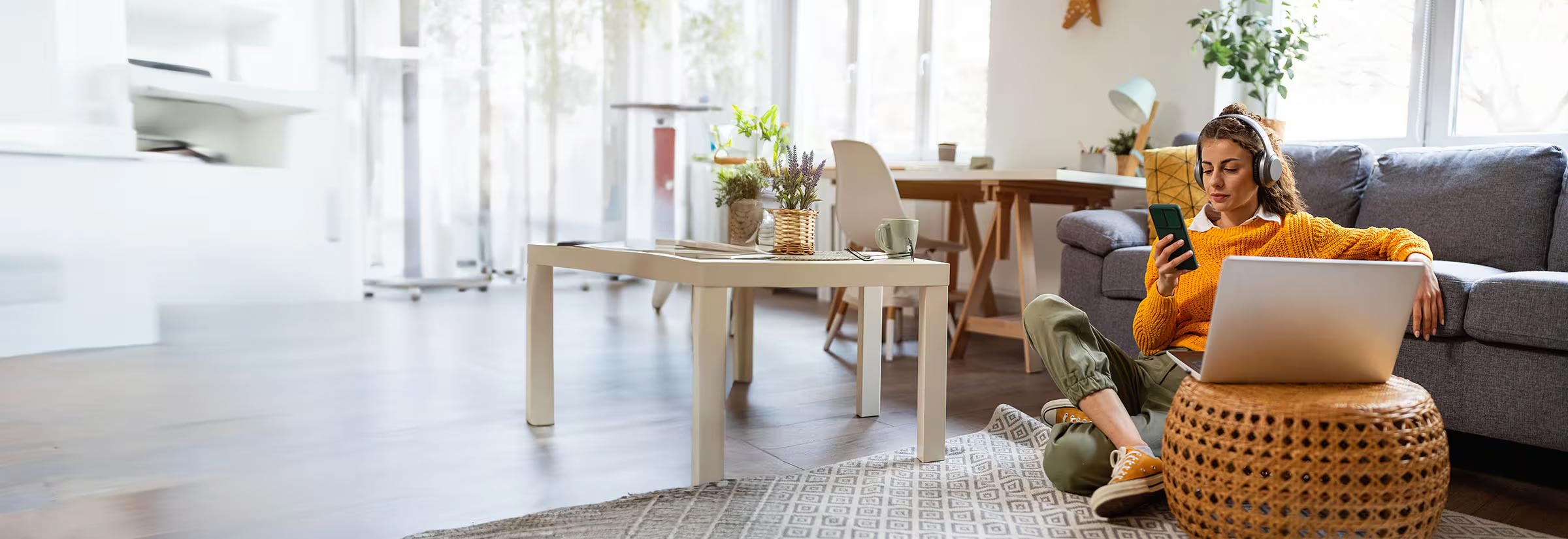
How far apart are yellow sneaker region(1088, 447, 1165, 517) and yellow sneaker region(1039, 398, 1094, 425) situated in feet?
0.71

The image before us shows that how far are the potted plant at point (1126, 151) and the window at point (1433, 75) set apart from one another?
50 centimetres

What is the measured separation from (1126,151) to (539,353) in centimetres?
228

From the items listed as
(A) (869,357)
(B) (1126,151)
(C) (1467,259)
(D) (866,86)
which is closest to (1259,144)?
(A) (869,357)

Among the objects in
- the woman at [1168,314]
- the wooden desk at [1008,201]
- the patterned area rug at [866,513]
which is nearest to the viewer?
the patterned area rug at [866,513]

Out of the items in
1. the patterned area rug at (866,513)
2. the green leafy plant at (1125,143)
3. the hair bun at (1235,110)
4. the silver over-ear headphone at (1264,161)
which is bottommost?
the patterned area rug at (866,513)

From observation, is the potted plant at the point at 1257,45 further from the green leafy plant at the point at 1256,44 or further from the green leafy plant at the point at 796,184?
the green leafy plant at the point at 796,184

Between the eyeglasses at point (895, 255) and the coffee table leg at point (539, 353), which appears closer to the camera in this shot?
the eyeglasses at point (895, 255)

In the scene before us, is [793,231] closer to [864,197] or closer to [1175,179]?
[864,197]

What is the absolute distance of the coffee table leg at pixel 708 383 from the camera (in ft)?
5.12

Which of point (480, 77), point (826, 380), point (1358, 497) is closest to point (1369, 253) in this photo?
point (1358, 497)

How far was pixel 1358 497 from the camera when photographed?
3.85 feet

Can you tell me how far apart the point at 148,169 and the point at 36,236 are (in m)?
0.42

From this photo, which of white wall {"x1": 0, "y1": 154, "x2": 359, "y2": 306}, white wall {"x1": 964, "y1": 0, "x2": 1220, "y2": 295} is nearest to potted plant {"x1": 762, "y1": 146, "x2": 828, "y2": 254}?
white wall {"x1": 964, "y1": 0, "x2": 1220, "y2": 295}

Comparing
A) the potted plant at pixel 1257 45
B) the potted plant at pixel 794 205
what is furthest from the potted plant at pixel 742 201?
the potted plant at pixel 1257 45
